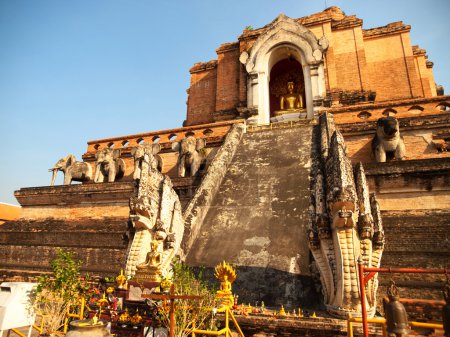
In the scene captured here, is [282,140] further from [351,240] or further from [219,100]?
[219,100]

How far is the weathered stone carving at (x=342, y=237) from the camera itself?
4777 mm

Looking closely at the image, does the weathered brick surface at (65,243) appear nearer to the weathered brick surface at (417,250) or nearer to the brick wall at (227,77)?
the weathered brick surface at (417,250)

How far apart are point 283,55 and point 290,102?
Answer: 8.86ft

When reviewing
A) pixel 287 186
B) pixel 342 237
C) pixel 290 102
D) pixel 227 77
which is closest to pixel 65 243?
pixel 287 186

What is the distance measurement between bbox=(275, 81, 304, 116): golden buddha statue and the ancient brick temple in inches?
4.5

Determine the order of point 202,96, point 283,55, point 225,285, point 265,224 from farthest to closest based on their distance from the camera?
point 202,96 < point 283,55 < point 265,224 < point 225,285

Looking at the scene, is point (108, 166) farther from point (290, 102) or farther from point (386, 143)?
point (290, 102)

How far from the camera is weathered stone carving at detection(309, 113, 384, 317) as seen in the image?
4.78m

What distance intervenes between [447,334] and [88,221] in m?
11.0

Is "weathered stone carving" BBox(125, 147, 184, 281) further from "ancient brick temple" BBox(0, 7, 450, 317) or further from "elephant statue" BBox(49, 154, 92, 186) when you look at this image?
"elephant statue" BBox(49, 154, 92, 186)

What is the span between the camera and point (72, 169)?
14266 millimetres

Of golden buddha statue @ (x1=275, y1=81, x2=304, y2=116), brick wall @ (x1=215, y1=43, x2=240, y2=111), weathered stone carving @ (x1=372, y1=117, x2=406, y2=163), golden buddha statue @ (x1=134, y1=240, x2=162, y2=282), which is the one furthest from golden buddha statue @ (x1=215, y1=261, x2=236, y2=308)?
golden buddha statue @ (x1=275, y1=81, x2=304, y2=116)

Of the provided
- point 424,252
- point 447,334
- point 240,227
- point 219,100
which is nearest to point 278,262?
point 240,227

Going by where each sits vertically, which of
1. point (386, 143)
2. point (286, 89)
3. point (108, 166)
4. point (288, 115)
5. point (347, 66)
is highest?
point (286, 89)
